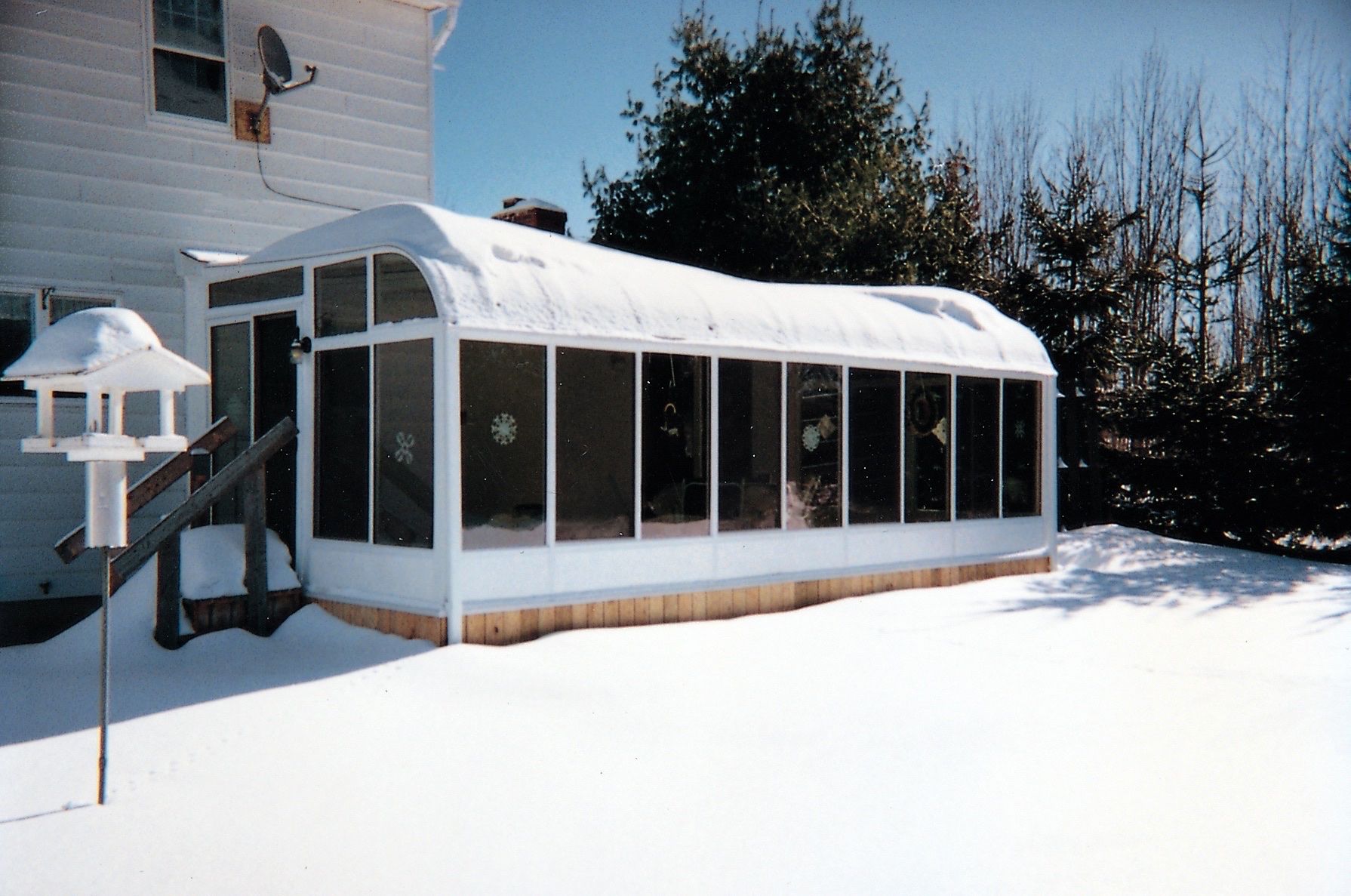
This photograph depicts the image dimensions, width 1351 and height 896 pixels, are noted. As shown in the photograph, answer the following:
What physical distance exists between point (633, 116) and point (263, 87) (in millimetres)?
11190

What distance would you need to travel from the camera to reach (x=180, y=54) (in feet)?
29.5

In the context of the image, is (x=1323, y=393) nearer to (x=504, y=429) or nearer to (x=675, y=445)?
(x=675, y=445)

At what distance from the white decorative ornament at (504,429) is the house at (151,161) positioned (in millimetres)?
2120

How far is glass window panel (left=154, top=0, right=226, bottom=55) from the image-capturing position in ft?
29.2

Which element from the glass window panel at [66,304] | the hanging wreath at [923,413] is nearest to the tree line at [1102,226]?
the hanging wreath at [923,413]

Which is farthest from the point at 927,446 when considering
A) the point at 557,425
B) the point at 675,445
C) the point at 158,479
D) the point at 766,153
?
the point at 766,153

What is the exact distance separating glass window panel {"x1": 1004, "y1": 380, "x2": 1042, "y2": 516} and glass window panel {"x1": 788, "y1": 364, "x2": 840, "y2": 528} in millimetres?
2535

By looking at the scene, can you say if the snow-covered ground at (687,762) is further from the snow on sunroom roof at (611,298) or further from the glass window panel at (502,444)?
the snow on sunroom roof at (611,298)

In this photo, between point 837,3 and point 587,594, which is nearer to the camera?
point 587,594

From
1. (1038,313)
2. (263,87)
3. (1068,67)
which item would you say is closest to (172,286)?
(263,87)

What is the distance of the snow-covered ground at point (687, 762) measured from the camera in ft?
12.1

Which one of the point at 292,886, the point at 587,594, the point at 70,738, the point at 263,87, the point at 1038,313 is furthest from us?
the point at 1038,313

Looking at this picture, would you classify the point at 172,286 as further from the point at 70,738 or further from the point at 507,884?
the point at 507,884

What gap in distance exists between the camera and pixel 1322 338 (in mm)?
13031
